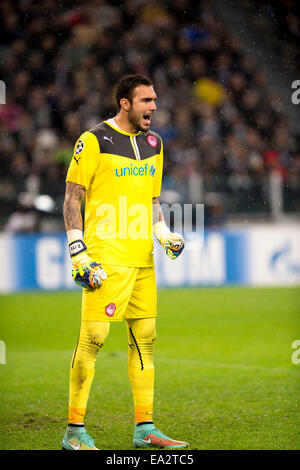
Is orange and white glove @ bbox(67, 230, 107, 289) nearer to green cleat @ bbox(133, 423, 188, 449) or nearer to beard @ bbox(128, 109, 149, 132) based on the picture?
beard @ bbox(128, 109, 149, 132)

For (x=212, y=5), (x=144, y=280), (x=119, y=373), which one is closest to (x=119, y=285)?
(x=144, y=280)

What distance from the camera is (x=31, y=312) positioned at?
10945 millimetres

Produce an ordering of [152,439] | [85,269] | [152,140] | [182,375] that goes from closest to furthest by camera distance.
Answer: [85,269] < [152,439] < [152,140] < [182,375]

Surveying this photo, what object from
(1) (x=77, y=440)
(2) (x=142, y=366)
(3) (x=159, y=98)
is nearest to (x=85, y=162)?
(2) (x=142, y=366)

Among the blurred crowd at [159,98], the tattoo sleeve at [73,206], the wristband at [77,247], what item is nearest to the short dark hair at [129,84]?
the tattoo sleeve at [73,206]

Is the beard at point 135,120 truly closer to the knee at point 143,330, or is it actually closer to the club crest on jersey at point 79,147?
the club crest on jersey at point 79,147

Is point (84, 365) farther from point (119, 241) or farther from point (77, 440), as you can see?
point (119, 241)

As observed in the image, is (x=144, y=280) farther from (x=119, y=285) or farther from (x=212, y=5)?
(x=212, y=5)

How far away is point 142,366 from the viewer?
15.2 ft

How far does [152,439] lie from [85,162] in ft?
5.50

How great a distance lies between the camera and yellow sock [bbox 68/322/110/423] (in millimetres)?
4359

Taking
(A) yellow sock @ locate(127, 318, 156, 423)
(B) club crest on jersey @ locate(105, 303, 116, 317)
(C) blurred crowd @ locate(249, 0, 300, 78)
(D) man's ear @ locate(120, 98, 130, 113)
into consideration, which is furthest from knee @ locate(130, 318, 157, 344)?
(C) blurred crowd @ locate(249, 0, 300, 78)

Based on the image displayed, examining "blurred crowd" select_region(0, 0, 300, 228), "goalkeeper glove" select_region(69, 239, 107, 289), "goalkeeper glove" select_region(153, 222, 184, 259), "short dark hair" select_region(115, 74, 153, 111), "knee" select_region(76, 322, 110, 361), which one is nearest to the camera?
"goalkeeper glove" select_region(69, 239, 107, 289)

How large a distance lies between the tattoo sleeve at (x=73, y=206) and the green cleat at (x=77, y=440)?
1156mm
